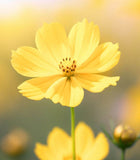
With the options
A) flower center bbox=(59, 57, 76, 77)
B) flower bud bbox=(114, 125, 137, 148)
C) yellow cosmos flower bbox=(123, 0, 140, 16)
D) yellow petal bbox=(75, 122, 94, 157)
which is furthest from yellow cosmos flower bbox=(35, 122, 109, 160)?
yellow cosmos flower bbox=(123, 0, 140, 16)

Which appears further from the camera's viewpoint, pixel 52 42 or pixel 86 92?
pixel 86 92

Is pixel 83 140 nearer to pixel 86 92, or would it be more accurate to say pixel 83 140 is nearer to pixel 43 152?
pixel 43 152

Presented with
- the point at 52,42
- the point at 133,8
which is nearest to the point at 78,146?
the point at 52,42

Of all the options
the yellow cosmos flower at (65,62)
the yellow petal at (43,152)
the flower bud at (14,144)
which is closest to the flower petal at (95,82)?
the yellow cosmos flower at (65,62)

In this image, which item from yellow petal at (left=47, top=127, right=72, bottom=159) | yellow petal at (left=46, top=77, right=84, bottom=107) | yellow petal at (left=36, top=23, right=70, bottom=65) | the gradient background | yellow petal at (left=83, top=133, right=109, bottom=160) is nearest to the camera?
yellow petal at (left=46, top=77, right=84, bottom=107)

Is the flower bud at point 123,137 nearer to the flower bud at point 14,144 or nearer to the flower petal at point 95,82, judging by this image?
the flower petal at point 95,82

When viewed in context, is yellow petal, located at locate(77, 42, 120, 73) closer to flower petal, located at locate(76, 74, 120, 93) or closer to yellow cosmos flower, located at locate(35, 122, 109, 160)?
flower petal, located at locate(76, 74, 120, 93)
